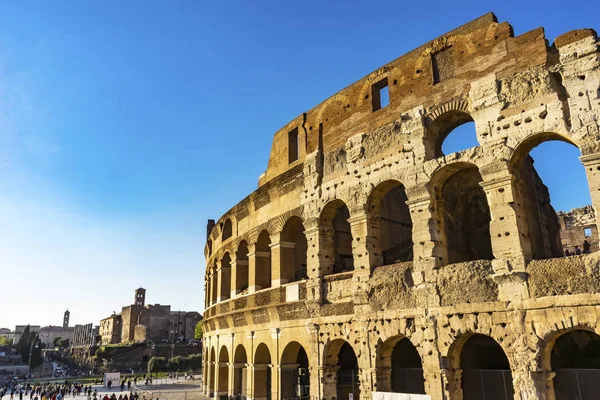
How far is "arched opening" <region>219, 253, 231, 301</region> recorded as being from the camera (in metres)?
19.2

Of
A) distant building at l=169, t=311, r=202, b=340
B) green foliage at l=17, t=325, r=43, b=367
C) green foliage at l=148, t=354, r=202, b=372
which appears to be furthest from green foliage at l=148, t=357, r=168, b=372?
distant building at l=169, t=311, r=202, b=340

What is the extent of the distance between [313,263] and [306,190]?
227 centimetres

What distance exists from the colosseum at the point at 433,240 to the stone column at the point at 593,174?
27mm

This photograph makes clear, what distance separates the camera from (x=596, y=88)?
908 centimetres

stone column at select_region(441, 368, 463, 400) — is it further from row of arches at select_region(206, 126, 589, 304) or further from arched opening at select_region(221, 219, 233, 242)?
arched opening at select_region(221, 219, 233, 242)

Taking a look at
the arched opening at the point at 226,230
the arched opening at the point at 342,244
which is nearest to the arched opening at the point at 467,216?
the arched opening at the point at 342,244

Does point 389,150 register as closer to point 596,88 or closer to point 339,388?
point 596,88

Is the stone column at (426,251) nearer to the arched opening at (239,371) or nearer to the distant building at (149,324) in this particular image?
the arched opening at (239,371)

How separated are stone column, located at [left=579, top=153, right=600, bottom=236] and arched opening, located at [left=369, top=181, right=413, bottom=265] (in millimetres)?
5680

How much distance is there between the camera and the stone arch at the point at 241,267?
17.6 meters

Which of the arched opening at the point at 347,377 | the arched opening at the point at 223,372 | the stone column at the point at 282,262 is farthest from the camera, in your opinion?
the arched opening at the point at 223,372

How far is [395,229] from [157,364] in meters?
37.8

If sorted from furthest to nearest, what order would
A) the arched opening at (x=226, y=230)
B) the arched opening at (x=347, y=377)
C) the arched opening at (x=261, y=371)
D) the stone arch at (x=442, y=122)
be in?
the arched opening at (x=226, y=230) → the arched opening at (x=261, y=371) → the arched opening at (x=347, y=377) → the stone arch at (x=442, y=122)

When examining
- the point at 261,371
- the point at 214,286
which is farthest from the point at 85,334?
the point at 261,371
